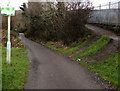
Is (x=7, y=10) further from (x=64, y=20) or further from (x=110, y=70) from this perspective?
(x=64, y=20)

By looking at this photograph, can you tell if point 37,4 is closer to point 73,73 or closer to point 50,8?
point 50,8

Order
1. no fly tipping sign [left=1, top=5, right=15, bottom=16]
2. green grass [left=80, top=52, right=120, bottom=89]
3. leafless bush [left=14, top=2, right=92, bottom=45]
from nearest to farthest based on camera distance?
green grass [left=80, top=52, right=120, bottom=89]
no fly tipping sign [left=1, top=5, right=15, bottom=16]
leafless bush [left=14, top=2, right=92, bottom=45]

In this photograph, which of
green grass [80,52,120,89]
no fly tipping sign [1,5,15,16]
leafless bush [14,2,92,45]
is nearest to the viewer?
green grass [80,52,120,89]

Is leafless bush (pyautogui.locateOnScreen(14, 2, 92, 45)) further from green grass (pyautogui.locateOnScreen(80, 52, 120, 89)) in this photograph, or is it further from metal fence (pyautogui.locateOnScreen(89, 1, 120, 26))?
green grass (pyautogui.locateOnScreen(80, 52, 120, 89))

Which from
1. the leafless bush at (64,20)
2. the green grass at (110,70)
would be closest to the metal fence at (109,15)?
the leafless bush at (64,20)

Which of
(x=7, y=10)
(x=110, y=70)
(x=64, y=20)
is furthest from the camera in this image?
(x=64, y=20)

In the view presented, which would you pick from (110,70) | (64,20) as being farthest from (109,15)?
(110,70)

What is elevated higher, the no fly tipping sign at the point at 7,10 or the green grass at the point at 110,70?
the no fly tipping sign at the point at 7,10

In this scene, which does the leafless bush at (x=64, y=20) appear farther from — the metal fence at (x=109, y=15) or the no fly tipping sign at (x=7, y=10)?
the no fly tipping sign at (x=7, y=10)

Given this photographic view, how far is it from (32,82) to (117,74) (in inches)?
133

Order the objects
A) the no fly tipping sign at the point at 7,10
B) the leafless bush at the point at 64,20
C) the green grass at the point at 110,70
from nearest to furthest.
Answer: the green grass at the point at 110,70
the no fly tipping sign at the point at 7,10
the leafless bush at the point at 64,20

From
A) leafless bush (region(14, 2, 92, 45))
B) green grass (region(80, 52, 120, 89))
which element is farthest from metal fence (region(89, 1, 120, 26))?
green grass (region(80, 52, 120, 89))

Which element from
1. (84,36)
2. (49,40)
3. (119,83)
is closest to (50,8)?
(49,40)

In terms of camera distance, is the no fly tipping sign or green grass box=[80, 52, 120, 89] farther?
the no fly tipping sign
